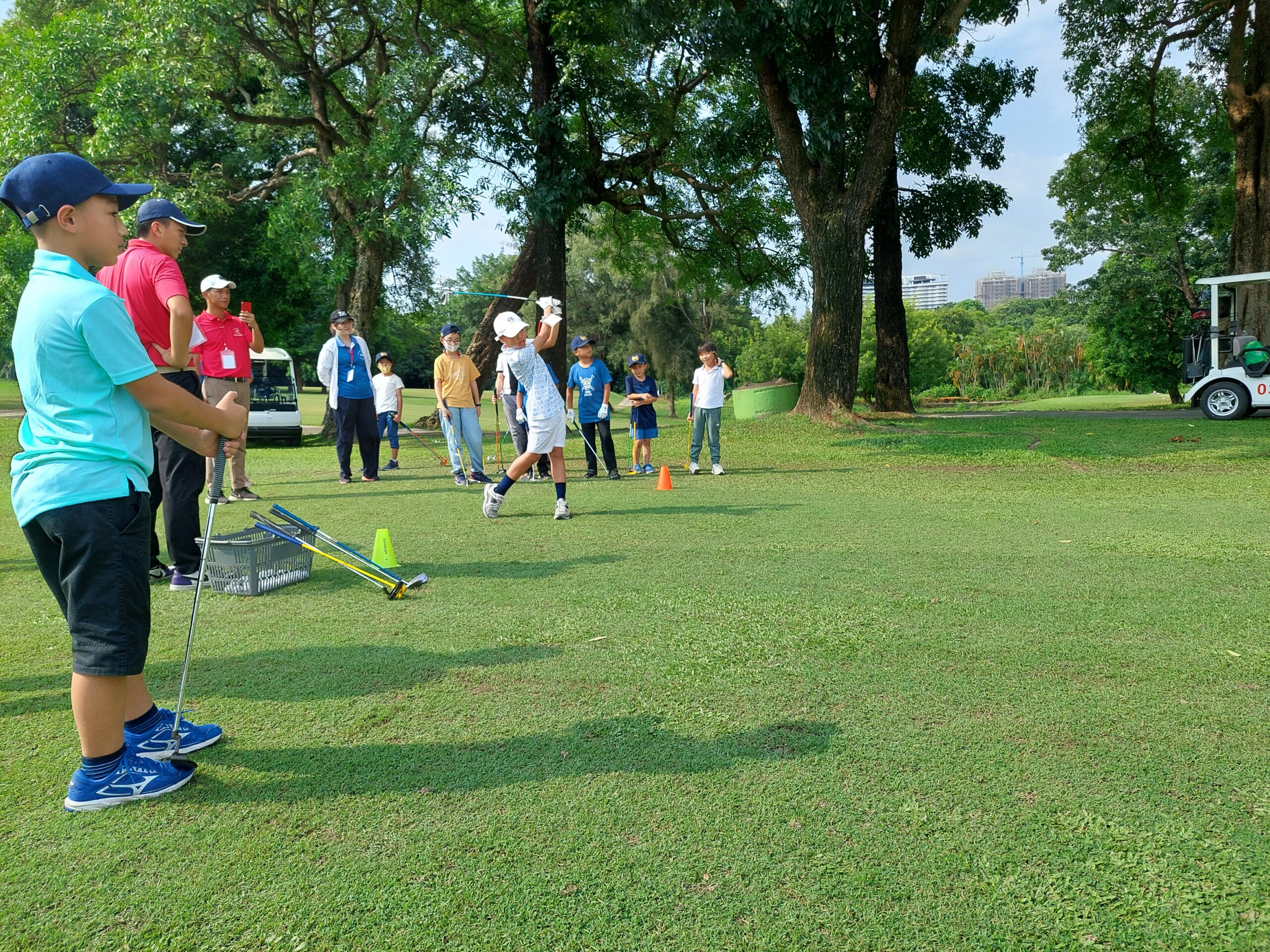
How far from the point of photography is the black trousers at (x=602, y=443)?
12.5 meters

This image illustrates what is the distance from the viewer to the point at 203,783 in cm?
312

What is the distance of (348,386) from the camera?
38.8 feet

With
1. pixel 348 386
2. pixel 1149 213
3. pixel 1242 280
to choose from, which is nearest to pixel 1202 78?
pixel 1149 213

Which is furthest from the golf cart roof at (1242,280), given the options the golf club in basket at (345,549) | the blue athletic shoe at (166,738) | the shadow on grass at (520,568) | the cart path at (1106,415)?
the blue athletic shoe at (166,738)

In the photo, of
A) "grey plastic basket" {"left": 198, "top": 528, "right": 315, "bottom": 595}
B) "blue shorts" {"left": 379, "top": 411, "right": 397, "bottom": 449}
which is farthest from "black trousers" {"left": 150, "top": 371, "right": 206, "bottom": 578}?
"blue shorts" {"left": 379, "top": 411, "right": 397, "bottom": 449}

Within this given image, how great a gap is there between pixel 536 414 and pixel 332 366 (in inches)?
177

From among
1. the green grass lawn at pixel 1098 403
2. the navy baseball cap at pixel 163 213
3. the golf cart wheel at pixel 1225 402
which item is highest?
the navy baseball cap at pixel 163 213

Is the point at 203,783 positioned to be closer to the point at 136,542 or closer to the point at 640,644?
the point at 136,542

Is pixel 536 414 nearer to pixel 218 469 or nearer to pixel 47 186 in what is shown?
pixel 218 469

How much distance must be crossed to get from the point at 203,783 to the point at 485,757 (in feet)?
3.24

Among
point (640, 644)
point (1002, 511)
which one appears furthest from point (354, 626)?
point (1002, 511)

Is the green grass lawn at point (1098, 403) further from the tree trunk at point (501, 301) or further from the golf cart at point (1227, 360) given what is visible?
the tree trunk at point (501, 301)

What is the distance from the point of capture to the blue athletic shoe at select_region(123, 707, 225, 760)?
3.27 meters

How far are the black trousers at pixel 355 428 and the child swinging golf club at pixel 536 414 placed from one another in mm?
3932
